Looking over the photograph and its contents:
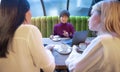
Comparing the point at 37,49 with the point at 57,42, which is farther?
the point at 57,42

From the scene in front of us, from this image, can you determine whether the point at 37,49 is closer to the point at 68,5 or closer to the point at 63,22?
the point at 63,22

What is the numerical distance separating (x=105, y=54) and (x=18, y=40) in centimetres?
64

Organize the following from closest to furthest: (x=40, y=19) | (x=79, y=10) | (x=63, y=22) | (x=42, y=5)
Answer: (x=63, y=22) → (x=40, y=19) → (x=42, y=5) → (x=79, y=10)

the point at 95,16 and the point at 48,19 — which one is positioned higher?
the point at 95,16

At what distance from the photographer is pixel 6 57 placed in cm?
162

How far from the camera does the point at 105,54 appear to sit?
5.01 feet

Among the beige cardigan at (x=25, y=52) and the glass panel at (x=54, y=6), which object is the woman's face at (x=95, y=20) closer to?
the beige cardigan at (x=25, y=52)

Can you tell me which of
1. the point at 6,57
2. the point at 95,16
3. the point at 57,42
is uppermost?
the point at 95,16

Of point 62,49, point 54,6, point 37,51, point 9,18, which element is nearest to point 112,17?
point 37,51

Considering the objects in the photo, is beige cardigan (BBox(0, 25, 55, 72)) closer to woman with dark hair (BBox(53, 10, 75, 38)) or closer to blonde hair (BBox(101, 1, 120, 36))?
blonde hair (BBox(101, 1, 120, 36))

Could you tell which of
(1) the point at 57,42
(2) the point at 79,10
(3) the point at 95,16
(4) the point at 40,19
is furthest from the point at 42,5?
(3) the point at 95,16

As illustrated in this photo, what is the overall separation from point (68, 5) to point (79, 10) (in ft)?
1.43

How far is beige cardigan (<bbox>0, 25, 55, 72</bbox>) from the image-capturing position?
1.59 m

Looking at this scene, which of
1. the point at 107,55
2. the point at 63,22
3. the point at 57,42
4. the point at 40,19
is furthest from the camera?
the point at 40,19
